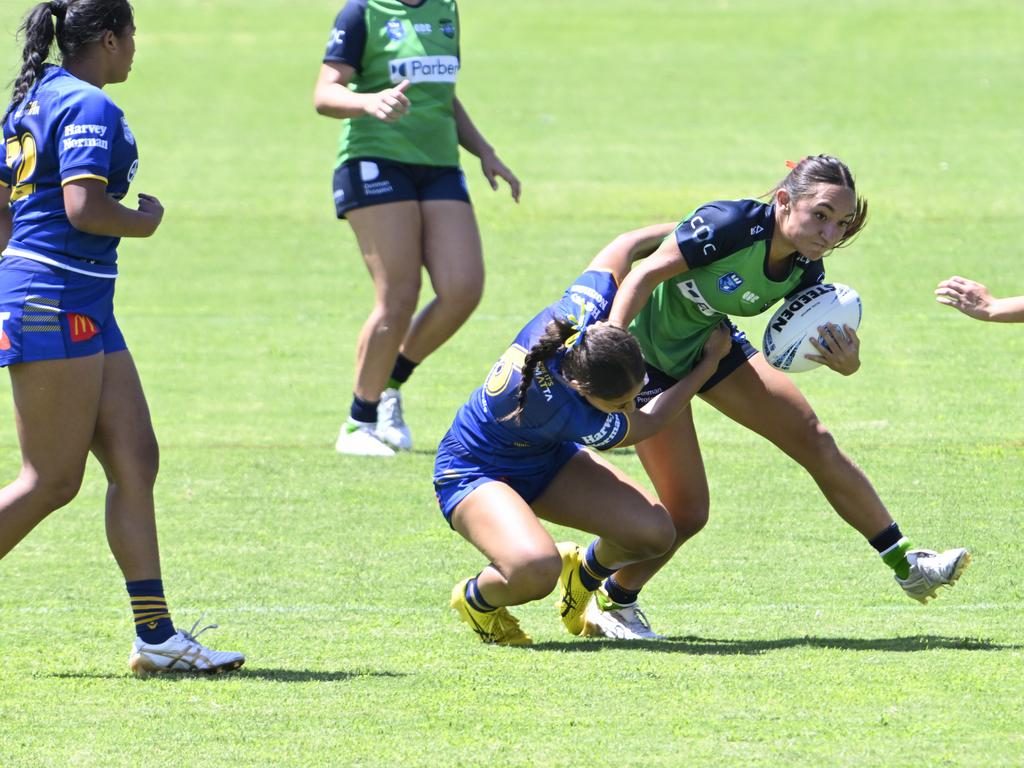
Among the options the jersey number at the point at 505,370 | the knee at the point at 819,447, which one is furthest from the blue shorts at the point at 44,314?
the knee at the point at 819,447

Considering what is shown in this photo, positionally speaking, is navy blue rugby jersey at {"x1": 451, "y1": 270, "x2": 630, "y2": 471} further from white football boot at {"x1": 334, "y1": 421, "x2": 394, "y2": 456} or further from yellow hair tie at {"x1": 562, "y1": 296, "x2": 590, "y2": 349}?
white football boot at {"x1": 334, "y1": 421, "x2": 394, "y2": 456}

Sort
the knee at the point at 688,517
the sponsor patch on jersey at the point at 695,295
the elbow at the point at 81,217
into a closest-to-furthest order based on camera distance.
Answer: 1. the elbow at the point at 81,217
2. the sponsor patch on jersey at the point at 695,295
3. the knee at the point at 688,517

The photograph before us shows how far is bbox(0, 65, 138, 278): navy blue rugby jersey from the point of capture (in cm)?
494

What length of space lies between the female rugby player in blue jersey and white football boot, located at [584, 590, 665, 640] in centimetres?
131

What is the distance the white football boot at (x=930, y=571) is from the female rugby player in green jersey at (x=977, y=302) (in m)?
0.78

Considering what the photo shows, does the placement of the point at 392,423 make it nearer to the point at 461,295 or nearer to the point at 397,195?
the point at 461,295

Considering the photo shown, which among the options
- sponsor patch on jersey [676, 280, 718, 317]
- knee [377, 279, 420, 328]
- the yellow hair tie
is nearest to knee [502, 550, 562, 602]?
the yellow hair tie

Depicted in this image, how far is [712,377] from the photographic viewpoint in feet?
19.8

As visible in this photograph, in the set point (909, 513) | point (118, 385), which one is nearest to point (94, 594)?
point (118, 385)

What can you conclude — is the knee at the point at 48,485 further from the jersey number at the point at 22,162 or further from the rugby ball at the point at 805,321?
the rugby ball at the point at 805,321

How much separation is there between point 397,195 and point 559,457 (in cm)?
301

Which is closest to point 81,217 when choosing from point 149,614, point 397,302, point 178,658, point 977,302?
point 149,614

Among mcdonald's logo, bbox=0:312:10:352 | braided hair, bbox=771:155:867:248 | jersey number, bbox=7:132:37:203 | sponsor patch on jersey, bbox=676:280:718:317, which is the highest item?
jersey number, bbox=7:132:37:203

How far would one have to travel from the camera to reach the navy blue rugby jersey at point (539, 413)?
552 centimetres
